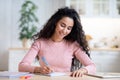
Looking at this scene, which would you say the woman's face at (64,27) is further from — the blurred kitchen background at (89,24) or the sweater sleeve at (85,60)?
the blurred kitchen background at (89,24)

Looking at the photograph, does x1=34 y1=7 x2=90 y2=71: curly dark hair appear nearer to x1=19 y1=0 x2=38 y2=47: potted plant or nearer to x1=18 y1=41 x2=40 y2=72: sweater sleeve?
x1=18 y1=41 x2=40 y2=72: sweater sleeve

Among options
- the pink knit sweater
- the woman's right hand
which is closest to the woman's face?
the pink knit sweater

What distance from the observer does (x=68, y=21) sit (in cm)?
204

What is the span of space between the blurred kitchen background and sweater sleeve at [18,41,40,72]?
97.5 inches

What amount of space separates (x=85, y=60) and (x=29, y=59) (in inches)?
17.9

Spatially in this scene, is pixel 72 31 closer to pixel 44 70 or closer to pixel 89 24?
pixel 44 70

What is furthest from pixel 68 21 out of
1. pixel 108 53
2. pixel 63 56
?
pixel 108 53

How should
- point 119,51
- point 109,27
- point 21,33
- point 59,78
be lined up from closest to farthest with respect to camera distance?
point 59,78, point 119,51, point 21,33, point 109,27

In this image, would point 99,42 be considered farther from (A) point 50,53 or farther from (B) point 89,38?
(A) point 50,53

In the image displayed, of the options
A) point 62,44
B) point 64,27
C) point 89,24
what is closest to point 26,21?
point 89,24

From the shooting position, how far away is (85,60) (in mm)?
2049

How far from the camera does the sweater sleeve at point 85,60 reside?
1.95 m

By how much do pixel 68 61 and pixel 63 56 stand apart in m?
0.06

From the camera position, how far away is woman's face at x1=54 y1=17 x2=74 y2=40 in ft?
6.52
